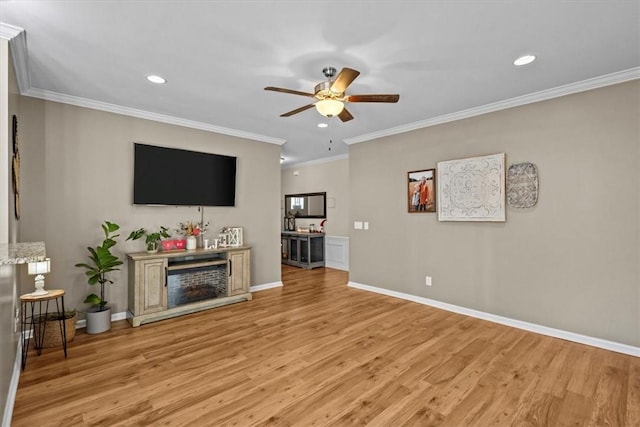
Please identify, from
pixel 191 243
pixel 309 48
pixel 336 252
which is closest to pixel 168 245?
pixel 191 243

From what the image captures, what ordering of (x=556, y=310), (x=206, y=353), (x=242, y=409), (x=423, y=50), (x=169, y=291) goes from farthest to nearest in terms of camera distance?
(x=169, y=291), (x=556, y=310), (x=206, y=353), (x=423, y=50), (x=242, y=409)

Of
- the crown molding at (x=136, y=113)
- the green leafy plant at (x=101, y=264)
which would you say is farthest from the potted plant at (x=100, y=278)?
the crown molding at (x=136, y=113)

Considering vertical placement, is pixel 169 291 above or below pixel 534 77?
below

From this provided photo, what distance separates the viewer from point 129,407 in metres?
2.09

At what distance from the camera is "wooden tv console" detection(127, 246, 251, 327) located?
142 inches

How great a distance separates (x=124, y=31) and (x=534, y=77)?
365 centimetres

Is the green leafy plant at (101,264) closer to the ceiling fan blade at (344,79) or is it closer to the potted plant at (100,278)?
the potted plant at (100,278)

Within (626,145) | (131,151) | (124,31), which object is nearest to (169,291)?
(131,151)

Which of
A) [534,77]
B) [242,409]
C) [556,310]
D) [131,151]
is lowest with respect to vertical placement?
[242,409]

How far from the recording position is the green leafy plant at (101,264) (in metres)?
3.37

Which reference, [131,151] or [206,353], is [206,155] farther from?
[206,353]

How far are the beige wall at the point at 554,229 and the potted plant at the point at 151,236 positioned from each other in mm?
3520

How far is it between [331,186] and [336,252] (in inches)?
62.8

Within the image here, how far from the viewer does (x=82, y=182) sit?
3643 mm
